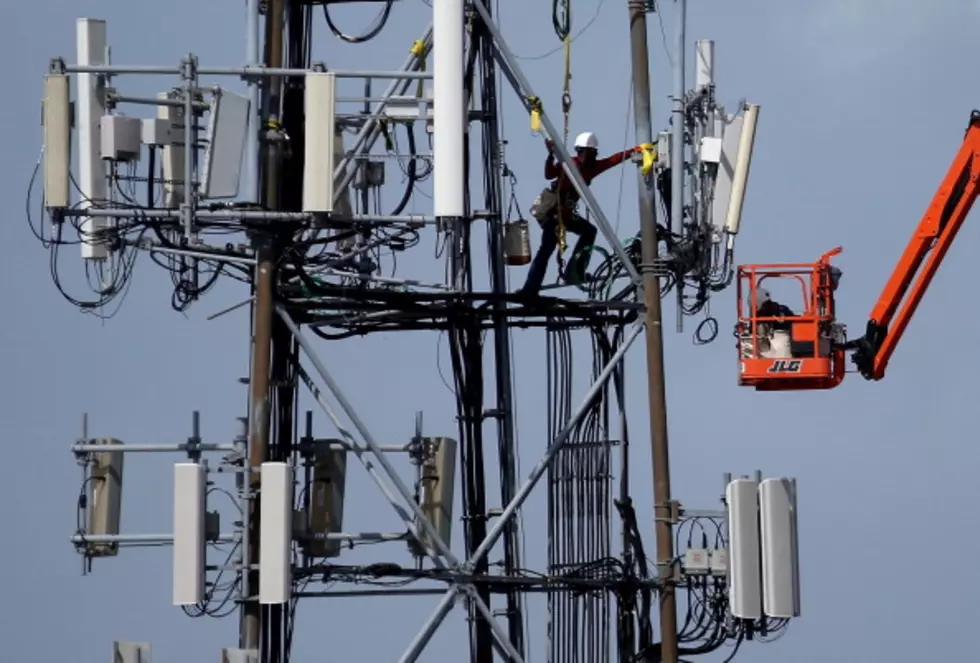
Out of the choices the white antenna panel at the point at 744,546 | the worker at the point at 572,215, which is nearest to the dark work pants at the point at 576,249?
the worker at the point at 572,215

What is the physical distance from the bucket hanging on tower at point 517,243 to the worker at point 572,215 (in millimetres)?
168

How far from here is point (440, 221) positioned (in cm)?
3656

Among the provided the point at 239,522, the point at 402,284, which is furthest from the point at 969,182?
the point at 239,522

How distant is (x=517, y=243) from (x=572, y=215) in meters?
0.78

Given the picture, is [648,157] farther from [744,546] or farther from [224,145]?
[224,145]

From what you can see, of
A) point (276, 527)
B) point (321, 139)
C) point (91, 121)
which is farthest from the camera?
point (91, 121)

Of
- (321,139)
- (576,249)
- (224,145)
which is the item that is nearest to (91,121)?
(224,145)

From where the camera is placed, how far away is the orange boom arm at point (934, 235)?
44250mm

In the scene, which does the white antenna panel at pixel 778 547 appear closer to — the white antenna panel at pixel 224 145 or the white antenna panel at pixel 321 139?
the white antenna panel at pixel 321 139

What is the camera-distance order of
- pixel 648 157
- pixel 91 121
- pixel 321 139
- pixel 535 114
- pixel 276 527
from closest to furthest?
pixel 276 527 → pixel 321 139 → pixel 91 121 → pixel 535 114 → pixel 648 157

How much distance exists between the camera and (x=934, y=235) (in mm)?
44500

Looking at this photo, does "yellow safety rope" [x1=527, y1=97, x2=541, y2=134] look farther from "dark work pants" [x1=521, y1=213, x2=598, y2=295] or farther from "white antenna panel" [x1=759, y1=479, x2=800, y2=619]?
"white antenna panel" [x1=759, y1=479, x2=800, y2=619]

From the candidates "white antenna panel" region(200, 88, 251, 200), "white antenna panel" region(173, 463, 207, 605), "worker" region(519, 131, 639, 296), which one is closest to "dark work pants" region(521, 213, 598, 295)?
"worker" region(519, 131, 639, 296)

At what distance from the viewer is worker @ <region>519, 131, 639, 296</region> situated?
40.0 metres
